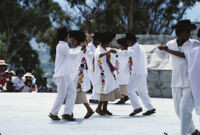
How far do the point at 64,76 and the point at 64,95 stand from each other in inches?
13.1

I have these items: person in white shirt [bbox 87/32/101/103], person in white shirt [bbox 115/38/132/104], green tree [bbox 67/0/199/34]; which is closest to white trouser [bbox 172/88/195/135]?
person in white shirt [bbox 87/32/101/103]

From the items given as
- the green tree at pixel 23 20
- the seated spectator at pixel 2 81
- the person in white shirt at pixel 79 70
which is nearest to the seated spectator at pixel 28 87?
the seated spectator at pixel 2 81

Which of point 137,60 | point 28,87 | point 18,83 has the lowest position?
point 28,87

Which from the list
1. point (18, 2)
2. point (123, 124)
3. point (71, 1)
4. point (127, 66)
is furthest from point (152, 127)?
point (18, 2)

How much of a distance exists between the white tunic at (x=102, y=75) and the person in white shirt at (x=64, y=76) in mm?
1062

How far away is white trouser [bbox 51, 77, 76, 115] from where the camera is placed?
775 cm

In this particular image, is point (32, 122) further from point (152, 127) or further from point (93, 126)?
point (152, 127)

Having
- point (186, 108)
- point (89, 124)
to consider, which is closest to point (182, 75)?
point (186, 108)

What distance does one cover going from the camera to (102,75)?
29.3ft

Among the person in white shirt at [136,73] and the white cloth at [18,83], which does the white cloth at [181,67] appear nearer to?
the person in white shirt at [136,73]

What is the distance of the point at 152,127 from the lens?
23.0 feet

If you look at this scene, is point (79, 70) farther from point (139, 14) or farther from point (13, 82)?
point (139, 14)

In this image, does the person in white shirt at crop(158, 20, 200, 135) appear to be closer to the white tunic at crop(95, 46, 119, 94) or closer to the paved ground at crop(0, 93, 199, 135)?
the paved ground at crop(0, 93, 199, 135)

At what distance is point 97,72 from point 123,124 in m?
1.82
